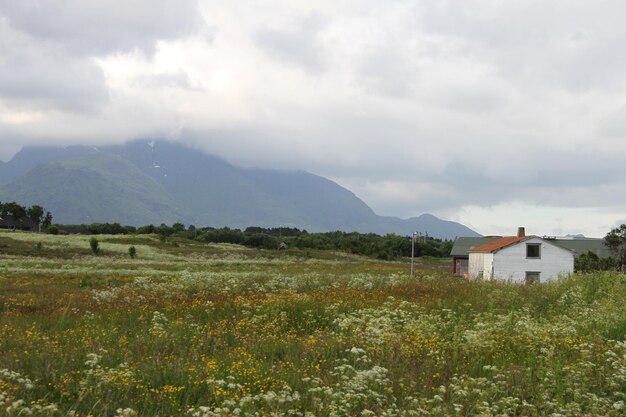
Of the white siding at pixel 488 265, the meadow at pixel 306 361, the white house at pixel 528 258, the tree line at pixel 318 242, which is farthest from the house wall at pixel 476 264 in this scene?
the tree line at pixel 318 242

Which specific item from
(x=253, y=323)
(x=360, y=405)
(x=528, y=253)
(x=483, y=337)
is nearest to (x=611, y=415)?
(x=360, y=405)

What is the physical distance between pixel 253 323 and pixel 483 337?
6232mm

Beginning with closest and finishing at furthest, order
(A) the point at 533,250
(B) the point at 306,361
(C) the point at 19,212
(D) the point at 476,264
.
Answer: (B) the point at 306,361 < (A) the point at 533,250 < (D) the point at 476,264 < (C) the point at 19,212

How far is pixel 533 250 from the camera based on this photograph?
5581 cm

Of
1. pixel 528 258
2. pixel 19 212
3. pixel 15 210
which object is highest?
pixel 15 210

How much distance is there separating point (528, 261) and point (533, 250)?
4.28 feet

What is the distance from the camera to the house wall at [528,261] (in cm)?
5475

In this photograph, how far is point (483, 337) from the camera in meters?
11.4

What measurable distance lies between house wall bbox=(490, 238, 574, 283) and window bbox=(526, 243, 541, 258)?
1.00 ft

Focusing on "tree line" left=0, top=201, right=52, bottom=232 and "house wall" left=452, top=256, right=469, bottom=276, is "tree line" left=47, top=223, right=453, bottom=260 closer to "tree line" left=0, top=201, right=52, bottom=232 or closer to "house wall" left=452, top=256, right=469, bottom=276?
"tree line" left=0, top=201, right=52, bottom=232

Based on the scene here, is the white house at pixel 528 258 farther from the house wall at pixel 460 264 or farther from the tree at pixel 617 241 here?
the house wall at pixel 460 264

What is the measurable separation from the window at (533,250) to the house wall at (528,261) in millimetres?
305

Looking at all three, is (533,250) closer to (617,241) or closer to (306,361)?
(617,241)

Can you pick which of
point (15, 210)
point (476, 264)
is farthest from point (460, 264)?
point (15, 210)
